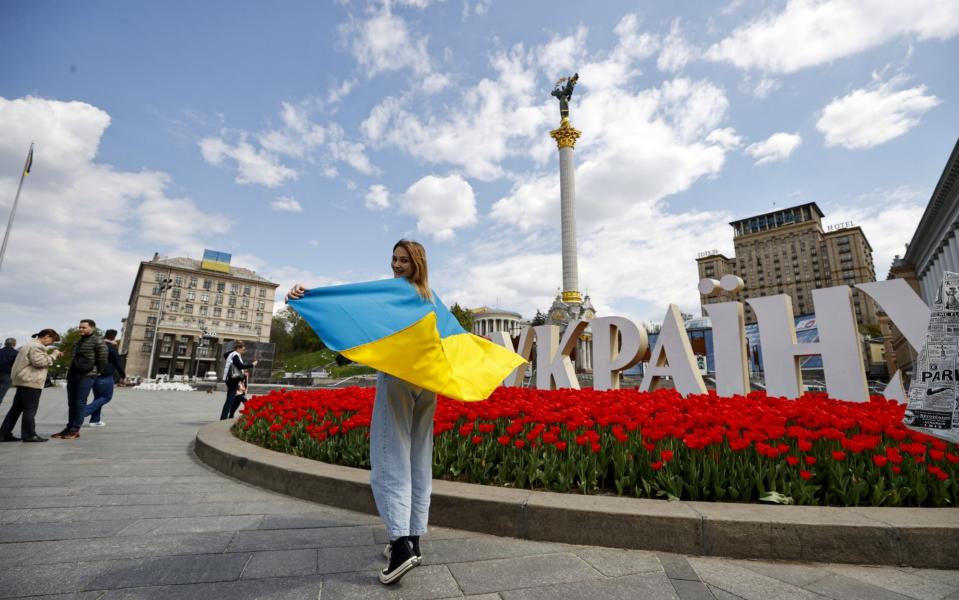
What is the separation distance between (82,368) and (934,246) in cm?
5907

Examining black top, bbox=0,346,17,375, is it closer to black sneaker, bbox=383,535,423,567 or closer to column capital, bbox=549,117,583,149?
black sneaker, bbox=383,535,423,567

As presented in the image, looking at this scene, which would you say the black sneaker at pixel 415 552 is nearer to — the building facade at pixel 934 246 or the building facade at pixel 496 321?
the building facade at pixel 934 246

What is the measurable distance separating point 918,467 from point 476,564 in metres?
3.47

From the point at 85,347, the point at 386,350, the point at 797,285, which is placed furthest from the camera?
the point at 797,285

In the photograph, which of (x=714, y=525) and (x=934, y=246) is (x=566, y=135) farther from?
(x=714, y=525)

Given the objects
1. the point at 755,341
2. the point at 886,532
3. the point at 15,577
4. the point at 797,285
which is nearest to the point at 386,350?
the point at 15,577

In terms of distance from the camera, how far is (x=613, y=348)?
10.8 metres

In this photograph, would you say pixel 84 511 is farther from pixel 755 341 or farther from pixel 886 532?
pixel 755 341

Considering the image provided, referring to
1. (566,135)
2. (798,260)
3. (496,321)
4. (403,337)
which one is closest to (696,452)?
(403,337)

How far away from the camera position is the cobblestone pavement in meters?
2.47

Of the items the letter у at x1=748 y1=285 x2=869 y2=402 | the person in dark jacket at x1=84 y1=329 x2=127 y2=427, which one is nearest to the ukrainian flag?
the letter у at x1=748 y1=285 x2=869 y2=402

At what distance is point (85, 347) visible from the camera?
7.88 metres

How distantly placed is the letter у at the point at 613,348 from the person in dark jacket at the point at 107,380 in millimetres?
10030

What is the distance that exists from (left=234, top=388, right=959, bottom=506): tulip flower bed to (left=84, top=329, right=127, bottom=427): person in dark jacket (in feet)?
19.9
